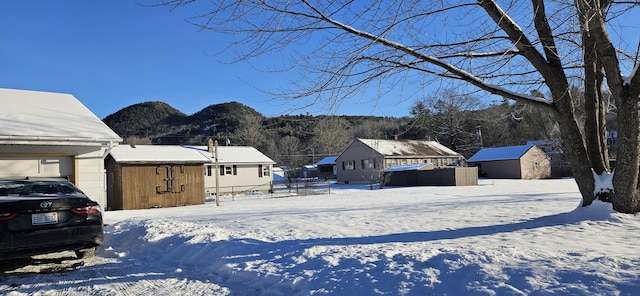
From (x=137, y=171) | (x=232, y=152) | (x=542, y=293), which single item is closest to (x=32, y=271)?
(x=542, y=293)

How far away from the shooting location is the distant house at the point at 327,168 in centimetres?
6172

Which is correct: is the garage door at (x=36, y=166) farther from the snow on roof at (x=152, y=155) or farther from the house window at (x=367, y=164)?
the house window at (x=367, y=164)

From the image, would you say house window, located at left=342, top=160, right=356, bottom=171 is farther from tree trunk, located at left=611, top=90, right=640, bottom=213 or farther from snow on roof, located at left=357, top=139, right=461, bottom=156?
tree trunk, located at left=611, top=90, right=640, bottom=213

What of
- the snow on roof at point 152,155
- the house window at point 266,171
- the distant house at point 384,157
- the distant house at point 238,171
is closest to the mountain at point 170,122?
the distant house at point 384,157

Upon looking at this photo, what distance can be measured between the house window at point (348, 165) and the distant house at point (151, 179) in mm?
25919

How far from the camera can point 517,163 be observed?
47219 mm

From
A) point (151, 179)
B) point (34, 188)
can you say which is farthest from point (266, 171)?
point (34, 188)

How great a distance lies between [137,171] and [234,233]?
15.3 m

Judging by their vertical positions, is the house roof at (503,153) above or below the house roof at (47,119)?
below

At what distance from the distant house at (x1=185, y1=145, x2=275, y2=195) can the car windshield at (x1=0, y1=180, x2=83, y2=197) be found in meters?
24.8

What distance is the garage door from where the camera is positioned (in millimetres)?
10839

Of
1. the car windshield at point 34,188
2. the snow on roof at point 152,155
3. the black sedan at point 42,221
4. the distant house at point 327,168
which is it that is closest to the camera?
the black sedan at point 42,221

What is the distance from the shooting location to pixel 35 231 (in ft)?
19.2

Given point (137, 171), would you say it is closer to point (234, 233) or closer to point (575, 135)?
point (234, 233)
